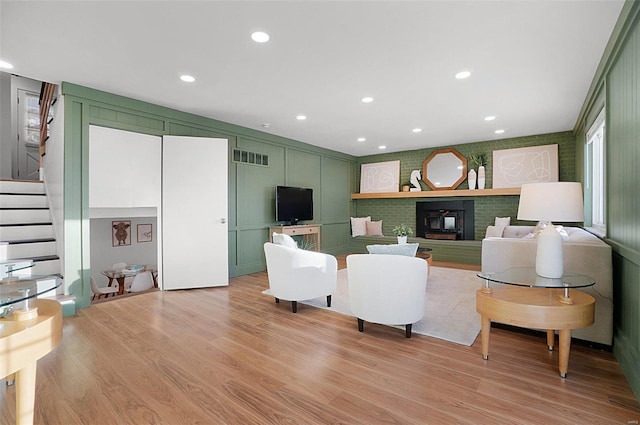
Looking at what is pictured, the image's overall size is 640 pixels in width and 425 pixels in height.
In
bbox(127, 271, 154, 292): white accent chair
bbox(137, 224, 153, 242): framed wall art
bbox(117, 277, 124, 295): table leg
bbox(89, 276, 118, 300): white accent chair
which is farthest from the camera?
bbox(137, 224, 153, 242): framed wall art

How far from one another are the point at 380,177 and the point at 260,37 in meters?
5.89

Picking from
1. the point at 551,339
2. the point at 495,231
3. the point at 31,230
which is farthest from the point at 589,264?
the point at 31,230

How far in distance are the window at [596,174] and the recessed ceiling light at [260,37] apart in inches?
155

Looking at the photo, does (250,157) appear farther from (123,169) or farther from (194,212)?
(123,169)

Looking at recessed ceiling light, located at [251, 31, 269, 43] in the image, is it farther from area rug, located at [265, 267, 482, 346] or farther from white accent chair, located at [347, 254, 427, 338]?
area rug, located at [265, 267, 482, 346]

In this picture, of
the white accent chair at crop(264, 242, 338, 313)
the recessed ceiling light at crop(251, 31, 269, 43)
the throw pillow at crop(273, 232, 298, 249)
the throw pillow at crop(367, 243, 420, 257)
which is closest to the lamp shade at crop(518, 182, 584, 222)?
the throw pillow at crop(367, 243, 420, 257)

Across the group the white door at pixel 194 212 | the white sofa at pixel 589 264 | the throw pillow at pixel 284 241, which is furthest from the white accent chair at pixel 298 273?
the white sofa at pixel 589 264

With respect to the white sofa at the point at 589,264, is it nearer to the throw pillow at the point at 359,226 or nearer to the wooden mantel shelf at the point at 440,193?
the wooden mantel shelf at the point at 440,193

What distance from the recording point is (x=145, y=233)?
7281 millimetres

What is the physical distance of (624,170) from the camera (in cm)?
225

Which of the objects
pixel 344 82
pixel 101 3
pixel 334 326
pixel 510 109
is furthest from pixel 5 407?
pixel 510 109

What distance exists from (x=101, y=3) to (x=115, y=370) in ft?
8.39

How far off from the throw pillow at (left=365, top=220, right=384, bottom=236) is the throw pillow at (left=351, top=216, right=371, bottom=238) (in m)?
0.10

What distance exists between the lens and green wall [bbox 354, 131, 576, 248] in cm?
573
